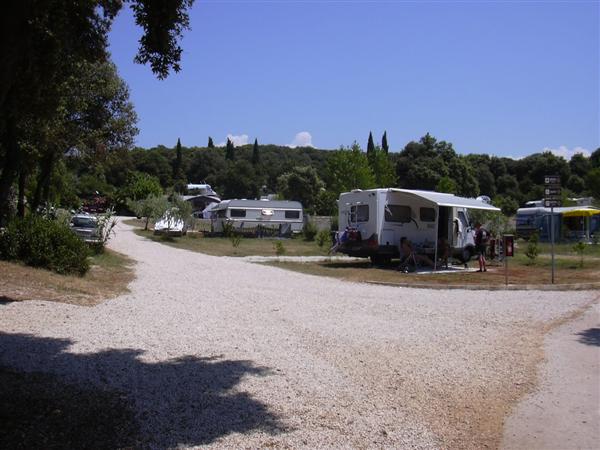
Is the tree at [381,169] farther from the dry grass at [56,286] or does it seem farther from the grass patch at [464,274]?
the dry grass at [56,286]

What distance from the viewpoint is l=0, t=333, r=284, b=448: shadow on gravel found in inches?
169

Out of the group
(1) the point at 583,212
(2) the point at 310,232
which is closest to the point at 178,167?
(2) the point at 310,232

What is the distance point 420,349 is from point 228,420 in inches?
136

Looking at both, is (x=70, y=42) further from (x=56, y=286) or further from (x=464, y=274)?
(x=464, y=274)

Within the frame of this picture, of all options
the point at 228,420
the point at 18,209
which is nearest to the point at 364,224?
the point at 18,209

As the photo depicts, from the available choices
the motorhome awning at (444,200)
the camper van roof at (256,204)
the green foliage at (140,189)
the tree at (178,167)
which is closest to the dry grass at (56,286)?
the motorhome awning at (444,200)

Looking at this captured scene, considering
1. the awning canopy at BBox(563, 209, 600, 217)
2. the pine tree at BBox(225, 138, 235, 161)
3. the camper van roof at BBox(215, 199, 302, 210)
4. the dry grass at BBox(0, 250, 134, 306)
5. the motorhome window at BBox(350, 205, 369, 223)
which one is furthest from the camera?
the pine tree at BBox(225, 138, 235, 161)

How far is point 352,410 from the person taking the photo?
5148 mm

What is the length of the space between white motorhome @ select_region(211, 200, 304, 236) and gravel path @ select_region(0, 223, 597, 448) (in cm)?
2907

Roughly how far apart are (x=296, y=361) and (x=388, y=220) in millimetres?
13888

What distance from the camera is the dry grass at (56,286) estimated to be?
10016 millimetres

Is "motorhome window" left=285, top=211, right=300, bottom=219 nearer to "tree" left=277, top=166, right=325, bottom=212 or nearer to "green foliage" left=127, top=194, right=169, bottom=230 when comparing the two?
"green foliage" left=127, top=194, right=169, bottom=230

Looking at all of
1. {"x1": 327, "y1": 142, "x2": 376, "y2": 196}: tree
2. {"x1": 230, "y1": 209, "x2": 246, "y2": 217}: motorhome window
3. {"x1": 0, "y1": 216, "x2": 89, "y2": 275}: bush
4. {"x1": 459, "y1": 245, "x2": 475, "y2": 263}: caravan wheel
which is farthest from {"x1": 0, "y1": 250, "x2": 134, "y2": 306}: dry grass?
{"x1": 327, "y1": 142, "x2": 376, "y2": 196}: tree

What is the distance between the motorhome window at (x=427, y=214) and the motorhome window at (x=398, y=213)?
376mm
